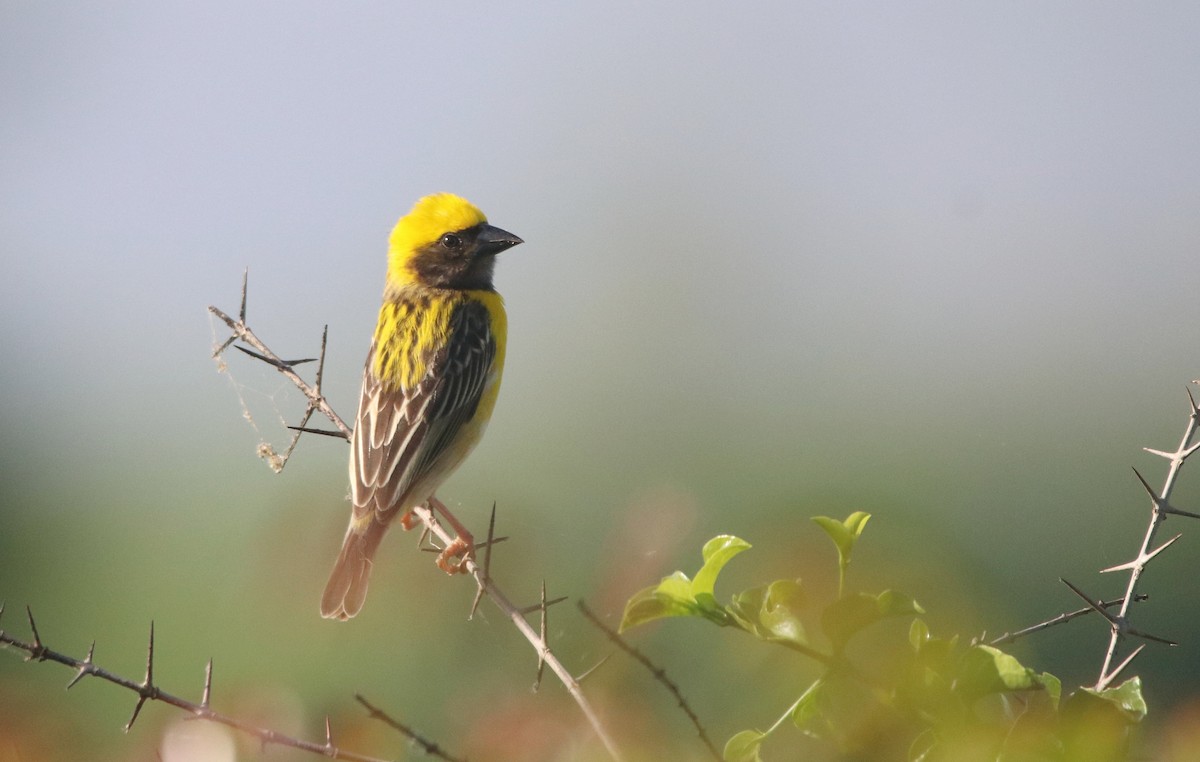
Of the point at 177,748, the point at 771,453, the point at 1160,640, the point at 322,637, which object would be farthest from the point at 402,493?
the point at 771,453

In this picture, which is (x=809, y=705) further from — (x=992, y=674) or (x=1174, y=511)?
(x=1174, y=511)

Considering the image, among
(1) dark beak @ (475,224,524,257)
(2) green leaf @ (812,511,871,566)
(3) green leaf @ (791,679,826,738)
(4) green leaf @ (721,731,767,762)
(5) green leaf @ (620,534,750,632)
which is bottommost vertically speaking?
(1) dark beak @ (475,224,524,257)

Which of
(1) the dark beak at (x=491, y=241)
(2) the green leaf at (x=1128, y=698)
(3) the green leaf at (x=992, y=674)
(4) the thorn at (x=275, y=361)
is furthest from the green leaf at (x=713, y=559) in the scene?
(1) the dark beak at (x=491, y=241)

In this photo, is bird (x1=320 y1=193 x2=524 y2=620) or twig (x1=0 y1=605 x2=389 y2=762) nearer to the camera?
twig (x1=0 y1=605 x2=389 y2=762)

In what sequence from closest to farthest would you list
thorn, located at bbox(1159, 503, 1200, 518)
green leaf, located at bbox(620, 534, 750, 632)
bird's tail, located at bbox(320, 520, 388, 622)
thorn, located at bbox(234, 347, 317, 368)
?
green leaf, located at bbox(620, 534, 750, 632) < thorn, located at bbox(1159, 503, 1200, 518) < thorn, located at bbox(234, 347, 317, 368) < bird's tail, located at bbox(320, 520, 388, 622)

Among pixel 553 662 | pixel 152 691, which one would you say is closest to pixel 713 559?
pixel 553 662

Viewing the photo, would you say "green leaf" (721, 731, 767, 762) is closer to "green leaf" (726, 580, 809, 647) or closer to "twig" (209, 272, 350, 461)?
"green leaf" (726, 580, 809, 647)

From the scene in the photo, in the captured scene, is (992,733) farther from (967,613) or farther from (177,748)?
(177,748)

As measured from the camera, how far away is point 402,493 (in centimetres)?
477

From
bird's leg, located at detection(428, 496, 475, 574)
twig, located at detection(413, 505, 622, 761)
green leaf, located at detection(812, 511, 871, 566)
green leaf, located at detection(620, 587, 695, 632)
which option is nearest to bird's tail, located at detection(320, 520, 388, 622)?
bird's leg, located at detection(428, 496, 475, 574)

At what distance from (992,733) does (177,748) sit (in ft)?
6.58

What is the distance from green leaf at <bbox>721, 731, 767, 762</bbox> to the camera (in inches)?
51.7

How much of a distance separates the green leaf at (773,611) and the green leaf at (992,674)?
0.60 feet

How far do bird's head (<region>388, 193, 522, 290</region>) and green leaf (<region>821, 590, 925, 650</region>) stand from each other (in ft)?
15.2
